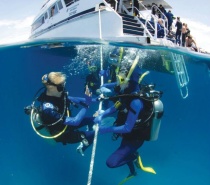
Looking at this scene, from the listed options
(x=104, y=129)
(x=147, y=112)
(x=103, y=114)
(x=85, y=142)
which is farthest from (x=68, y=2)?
(x=147, y=112)

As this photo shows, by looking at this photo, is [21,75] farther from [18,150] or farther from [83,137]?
[83,137]

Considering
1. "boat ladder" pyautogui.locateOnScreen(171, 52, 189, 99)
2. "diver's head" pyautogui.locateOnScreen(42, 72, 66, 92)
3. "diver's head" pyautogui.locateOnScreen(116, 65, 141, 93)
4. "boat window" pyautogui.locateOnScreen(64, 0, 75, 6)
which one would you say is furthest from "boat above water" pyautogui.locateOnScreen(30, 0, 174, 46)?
"diver's head" pyautogui.locateOnScreen(42, 72, 66, 92)

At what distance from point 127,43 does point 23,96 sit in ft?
20.2

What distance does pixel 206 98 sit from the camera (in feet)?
66.0

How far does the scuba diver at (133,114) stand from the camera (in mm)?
5422

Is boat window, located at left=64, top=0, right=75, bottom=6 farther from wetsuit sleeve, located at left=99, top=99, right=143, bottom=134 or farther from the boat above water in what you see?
wetsuit sleeve, located at left=99, top=99, right=143, bottom=134

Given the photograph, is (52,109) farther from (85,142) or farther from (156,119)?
(156,119)

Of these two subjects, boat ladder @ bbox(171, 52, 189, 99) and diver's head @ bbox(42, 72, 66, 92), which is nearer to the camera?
diver's head @ bbox(42, 72, 66, 92)

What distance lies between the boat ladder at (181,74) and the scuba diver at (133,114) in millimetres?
7593

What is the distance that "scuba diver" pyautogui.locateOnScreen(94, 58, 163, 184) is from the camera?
17.8ft

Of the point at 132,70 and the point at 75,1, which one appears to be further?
the point at 75,1

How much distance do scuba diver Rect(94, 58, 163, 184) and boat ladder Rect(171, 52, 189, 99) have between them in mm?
7593

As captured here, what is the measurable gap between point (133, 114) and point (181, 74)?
12268mm

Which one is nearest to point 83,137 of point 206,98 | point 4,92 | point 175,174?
point 4,92
